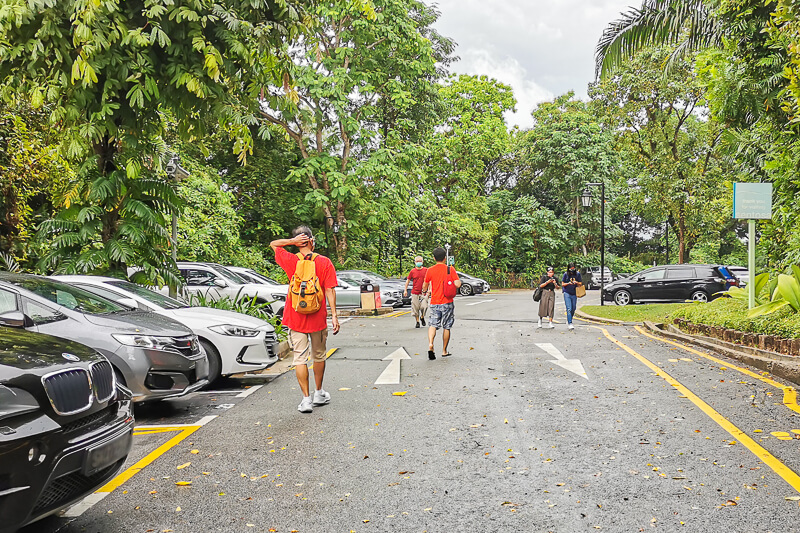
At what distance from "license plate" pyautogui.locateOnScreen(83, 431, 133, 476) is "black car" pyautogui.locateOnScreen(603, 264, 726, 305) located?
2442 centimetres

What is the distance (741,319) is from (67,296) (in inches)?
414


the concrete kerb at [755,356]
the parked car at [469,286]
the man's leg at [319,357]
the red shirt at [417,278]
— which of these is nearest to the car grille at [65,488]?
the man's leg at [319,357]

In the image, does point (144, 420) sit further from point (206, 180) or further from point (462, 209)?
point (462, 209)

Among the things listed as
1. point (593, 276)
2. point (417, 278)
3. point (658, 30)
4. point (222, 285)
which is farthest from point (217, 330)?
point (593, 276)

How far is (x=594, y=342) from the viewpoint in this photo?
13711 mm

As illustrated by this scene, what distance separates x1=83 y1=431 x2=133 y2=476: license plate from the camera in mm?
3686

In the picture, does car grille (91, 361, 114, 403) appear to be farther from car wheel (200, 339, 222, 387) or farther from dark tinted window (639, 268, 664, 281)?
dark tinted window (639, 268, 664, 281)

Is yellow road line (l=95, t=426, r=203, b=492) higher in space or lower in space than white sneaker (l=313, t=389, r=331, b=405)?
lower

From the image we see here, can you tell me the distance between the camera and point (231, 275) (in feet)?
62.9

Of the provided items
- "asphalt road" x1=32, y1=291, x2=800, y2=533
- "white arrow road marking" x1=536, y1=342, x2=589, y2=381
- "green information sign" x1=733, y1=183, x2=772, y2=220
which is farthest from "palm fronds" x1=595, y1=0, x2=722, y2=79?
"asphalt road" x1=32, y1=291, x2=800, y2=533

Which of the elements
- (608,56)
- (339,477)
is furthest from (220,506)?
(608,56)

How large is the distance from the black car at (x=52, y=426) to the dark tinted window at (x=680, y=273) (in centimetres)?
2507

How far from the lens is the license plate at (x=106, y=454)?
12.1 ft

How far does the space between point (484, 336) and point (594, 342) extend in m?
2.48
